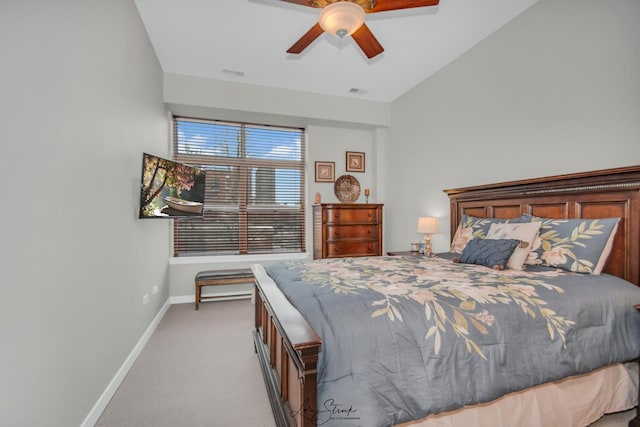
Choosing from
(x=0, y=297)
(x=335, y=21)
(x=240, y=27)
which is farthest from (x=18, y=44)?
(x=240, y=27)

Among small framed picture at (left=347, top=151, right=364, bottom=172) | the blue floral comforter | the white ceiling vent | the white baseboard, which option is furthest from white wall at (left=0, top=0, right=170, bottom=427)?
small framed picture at (left=347, top=151, right=364, bottom=172)

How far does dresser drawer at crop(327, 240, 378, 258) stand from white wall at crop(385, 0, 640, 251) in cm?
89

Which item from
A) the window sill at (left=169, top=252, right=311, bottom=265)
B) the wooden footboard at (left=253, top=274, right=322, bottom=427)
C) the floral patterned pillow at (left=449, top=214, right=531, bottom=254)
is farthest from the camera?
the window sill at (left=169, top=252, right=311, bottom=265)

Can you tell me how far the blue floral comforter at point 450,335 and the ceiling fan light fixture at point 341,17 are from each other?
5.88 feet

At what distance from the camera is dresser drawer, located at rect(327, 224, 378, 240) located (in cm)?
442

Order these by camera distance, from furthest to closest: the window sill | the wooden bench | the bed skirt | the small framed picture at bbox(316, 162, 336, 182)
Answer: the small framed picture at bbox(316, 162, 336, 182) → the window sill → the wooden bench → the bed skirt

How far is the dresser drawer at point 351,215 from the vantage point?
4.42 meters

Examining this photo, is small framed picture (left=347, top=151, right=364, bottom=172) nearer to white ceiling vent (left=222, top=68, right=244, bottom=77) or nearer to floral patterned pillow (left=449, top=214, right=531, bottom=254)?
white ceiling vent (left=222, top=68, right=244, bottom=77)

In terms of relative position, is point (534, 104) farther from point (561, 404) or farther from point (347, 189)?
point (347, 189)

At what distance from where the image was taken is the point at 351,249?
4.50 meters

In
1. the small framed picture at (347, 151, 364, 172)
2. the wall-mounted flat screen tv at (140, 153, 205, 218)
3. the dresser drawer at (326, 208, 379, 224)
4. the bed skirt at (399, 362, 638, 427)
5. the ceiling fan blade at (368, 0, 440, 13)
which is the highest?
the ceiling fan blade at (368, 0, 440, 13)

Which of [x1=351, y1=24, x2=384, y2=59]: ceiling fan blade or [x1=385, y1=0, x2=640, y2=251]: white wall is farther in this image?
[x1=351, y1=24, x2=384, y2=59]: ceiling fan blade

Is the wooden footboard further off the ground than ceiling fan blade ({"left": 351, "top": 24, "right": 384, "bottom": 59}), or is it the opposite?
ceiling fan blade ({"left": 351, "top": 24, "right": 384, "bottom": 59})

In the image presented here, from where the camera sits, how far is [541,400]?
1497 millimetres
